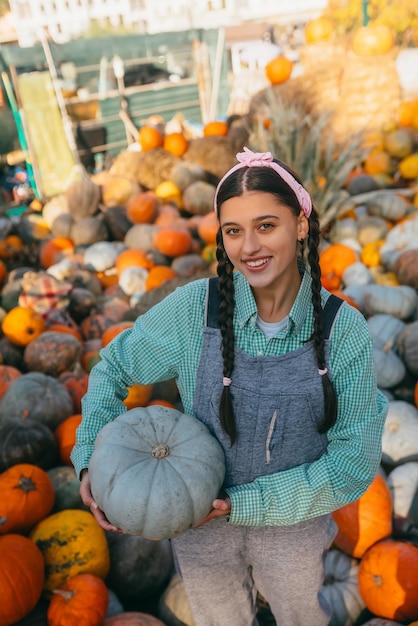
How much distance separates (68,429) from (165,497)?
1884 mm

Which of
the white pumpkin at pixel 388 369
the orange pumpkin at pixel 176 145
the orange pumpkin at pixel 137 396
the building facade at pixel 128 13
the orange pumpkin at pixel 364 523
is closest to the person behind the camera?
the orange pumpkin at pixel 364 523

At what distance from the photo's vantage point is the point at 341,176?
5.38m

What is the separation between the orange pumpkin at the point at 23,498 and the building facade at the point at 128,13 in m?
34.0

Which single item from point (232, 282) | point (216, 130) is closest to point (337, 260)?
point (232, 282)

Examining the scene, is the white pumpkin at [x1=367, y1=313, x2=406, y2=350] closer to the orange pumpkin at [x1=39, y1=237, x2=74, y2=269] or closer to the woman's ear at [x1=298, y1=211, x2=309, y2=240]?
the woman's ear at [x1=298, y1=211, x2=309, y2=240]

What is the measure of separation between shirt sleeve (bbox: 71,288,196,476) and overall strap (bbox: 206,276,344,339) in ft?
0.26

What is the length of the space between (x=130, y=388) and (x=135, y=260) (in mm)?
2558

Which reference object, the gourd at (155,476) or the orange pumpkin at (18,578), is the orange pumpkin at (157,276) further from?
the gourd at (155,476)

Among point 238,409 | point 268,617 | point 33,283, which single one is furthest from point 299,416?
point 33,283

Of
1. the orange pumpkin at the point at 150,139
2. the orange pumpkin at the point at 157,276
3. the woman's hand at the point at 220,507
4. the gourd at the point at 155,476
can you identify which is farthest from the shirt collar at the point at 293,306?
the orange pumpkin at the point at 150,139

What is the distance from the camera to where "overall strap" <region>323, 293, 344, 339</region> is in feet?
5.25

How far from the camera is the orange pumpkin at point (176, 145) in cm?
879

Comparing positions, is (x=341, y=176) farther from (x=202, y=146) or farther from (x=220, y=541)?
(x=220, y=541)

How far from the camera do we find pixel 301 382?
163 cm
